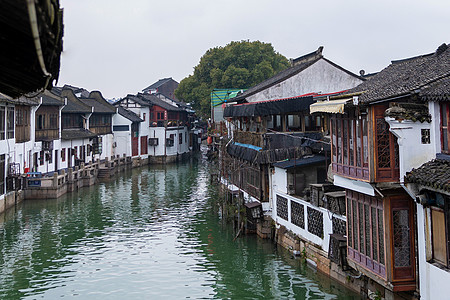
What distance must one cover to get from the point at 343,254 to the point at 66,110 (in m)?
37.3

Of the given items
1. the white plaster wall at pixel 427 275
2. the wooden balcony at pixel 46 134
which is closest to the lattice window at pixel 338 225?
the white plaster wall at pixel 427 275

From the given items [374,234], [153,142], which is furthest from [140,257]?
[153,142]

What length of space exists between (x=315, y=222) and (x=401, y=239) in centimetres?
616

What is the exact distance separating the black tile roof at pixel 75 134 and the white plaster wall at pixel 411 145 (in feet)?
123

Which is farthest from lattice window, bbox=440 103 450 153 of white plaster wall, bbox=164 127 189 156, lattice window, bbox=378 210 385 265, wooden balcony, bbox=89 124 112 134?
white plaster wall, bbox=164 127 189 156

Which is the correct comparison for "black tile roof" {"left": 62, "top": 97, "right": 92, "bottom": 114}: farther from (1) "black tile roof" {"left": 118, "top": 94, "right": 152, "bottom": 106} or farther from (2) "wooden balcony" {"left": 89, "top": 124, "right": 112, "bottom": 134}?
(1) "black tile roof" {"left": 118, "top": 94, "right": 152, "bottom": 106}

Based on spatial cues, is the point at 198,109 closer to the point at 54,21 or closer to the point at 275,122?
→ the point at 275,122

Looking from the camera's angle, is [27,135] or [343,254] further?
[27,135]

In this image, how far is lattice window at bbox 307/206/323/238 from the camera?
59.5 ft

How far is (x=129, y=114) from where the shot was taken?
2496 inches

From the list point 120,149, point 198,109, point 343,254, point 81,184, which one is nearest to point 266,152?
point 343,254

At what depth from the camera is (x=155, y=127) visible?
67.1 m

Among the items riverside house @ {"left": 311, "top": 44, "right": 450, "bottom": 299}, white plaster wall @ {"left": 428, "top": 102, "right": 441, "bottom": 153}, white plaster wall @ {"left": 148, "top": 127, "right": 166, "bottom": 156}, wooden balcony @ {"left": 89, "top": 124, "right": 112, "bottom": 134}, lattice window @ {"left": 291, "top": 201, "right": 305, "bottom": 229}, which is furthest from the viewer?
white plaster wall @ {"left": 148, "top": 127, "right": 166, "bottom": 156}

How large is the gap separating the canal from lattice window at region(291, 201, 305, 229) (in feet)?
4.96
